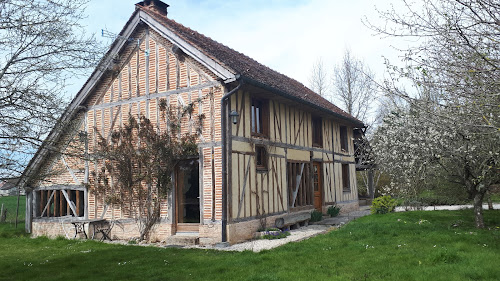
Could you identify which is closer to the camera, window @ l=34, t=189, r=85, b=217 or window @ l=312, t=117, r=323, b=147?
window @ l=34, t=189, r=85, b=217

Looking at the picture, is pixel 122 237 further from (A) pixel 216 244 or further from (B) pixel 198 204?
(A) pixel 216 244

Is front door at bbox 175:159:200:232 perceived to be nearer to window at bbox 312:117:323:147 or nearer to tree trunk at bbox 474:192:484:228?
window at bbox 312:117:323:147

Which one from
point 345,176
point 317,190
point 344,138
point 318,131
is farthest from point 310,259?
point 344,138

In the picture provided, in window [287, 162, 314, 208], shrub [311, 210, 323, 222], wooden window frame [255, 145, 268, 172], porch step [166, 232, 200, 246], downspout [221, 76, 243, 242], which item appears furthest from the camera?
shrub [311, 210, 323, 222]

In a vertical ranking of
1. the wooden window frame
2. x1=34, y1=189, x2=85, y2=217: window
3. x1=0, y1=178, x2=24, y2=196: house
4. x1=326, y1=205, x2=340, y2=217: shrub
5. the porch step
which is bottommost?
the porch step

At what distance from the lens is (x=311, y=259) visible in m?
6.88

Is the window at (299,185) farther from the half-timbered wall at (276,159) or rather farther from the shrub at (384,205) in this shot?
the shrub at (384,205)

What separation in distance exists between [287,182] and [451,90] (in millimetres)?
7330

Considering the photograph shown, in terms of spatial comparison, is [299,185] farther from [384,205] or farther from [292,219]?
[384,205]

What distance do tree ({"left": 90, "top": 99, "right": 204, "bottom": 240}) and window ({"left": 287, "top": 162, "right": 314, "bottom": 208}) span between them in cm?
397

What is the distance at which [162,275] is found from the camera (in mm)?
6246

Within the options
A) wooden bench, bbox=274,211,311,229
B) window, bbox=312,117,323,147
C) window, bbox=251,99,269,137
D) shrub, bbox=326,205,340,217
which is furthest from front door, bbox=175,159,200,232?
shrub, bbox=326,205,340,217

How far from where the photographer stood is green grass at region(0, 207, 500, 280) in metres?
5.81

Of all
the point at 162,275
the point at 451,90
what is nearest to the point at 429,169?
the point at 451,90
